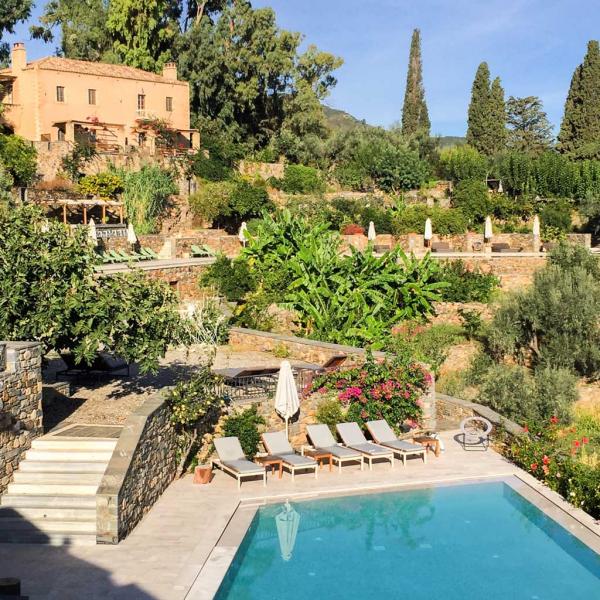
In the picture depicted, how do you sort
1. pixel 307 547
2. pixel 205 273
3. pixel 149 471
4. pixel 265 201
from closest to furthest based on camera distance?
pixel 307 547, pixel 149 471, pixel 205 273, pixel 265 201

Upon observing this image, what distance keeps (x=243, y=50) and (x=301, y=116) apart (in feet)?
20.4

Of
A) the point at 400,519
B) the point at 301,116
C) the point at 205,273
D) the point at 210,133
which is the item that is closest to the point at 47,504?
the point at 400,519

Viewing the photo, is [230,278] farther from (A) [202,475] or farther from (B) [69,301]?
(A) [202,475]

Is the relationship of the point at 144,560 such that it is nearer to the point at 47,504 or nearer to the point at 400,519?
the point at 47,504

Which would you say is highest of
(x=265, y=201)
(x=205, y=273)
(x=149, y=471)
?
(x=265, y=201)

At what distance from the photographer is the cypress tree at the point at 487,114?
54.9m

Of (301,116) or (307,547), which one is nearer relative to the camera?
(307,547)

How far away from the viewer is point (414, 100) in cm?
6288

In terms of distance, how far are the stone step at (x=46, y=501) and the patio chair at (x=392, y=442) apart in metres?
5.71

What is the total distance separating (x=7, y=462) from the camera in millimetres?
12195

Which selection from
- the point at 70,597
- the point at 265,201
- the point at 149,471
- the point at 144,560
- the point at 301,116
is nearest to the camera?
the point at 70,597

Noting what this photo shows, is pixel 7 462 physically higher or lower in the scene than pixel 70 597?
higher

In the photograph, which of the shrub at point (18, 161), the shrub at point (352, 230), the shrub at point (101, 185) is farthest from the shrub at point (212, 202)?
the shrub at point (18, 161)

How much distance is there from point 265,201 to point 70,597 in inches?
1291
